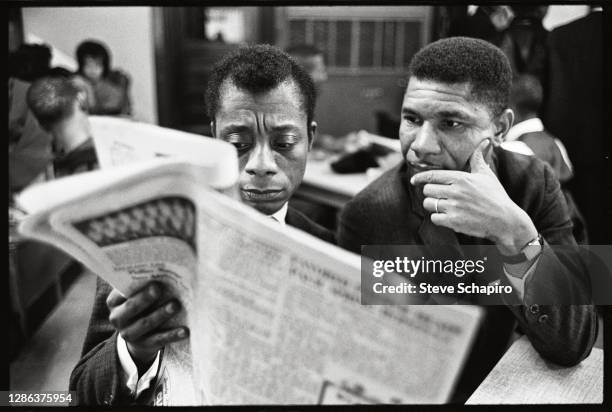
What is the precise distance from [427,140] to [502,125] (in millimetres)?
188

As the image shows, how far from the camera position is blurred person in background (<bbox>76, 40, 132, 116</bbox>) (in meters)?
1.21

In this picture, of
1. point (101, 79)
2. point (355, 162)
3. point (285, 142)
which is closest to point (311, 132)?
point (285, 142)

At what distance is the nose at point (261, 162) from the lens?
106cm

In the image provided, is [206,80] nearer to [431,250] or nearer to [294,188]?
[294,188]

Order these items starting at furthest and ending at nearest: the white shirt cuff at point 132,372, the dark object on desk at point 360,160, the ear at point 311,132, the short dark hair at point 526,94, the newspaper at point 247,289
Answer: the dark object on desk at point 360,160 → the short dark hair at point 526,94 → the ear at point 311,132 → the white shirt cuff at point 132,372 → the newspaper at point 247,289

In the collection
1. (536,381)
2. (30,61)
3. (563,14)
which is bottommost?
(536,381)

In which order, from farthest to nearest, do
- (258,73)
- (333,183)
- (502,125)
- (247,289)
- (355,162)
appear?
1. (355,162)
2. (333,183)
3. (502,125)
4. (258,73)
5. (247,289)

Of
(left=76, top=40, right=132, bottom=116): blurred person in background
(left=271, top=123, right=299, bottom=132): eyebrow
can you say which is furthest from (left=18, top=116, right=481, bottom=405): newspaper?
(left=76, top=40, right=132, bottom=116): blurred person in background

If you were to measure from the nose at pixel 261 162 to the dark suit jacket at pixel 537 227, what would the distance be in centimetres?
20

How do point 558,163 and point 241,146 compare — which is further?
point 558,163

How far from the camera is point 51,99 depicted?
1.21 m

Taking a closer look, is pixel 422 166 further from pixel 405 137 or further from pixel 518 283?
pixel 518 283

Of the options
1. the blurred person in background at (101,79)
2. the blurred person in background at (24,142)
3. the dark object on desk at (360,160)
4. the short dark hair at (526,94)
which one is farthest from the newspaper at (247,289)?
the dark object on desk at (360,160)

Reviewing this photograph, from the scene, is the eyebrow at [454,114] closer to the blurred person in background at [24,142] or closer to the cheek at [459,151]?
the cheek at [459,151]
